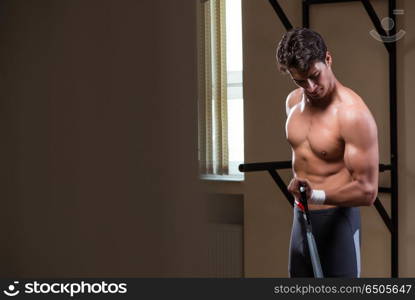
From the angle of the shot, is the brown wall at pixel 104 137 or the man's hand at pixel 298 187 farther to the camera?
the man's hand at pixel 298 187

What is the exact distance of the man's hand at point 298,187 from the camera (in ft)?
2.56

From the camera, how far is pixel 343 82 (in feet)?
2.58

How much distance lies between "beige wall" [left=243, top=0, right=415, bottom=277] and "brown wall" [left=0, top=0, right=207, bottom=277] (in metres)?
0.42

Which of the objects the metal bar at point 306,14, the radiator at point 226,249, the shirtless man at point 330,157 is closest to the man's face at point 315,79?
the shirtless man at point 330,157

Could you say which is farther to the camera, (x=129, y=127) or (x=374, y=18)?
(x=374, y=18)

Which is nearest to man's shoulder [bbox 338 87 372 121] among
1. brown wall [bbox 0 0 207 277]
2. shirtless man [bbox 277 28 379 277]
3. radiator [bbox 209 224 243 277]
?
shirtless man [bbox 277 28 379 277]

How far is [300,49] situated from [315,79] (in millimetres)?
52

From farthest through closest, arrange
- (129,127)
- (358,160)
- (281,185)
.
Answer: (281,185)
(358,160)
(129,127)

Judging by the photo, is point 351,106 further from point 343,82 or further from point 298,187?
point 298,187

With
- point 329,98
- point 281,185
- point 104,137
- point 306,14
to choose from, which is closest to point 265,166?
point 281,185

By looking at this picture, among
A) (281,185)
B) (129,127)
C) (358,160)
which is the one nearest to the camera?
(129,127)

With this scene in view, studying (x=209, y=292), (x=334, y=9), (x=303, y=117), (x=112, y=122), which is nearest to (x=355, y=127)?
(x=303, y=117)

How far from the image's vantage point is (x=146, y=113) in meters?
0.32

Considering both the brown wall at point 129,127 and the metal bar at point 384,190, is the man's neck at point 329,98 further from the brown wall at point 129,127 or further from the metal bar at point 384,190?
the metal bar at point 384,190
